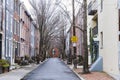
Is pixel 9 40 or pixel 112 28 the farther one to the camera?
pixel 9 40

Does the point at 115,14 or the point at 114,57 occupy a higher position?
the point at 115,14

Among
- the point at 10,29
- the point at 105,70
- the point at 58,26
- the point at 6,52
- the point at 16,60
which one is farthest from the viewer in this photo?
the point at 58,26

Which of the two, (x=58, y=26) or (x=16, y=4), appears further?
(x=58, y=26)

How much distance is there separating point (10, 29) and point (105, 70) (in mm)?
16764

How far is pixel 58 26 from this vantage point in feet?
250

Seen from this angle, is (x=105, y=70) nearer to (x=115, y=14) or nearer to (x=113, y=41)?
(x=113, y=41)

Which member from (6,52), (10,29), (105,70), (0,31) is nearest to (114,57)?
(105,70)

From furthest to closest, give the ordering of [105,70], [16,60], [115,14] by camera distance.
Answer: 1. [16,60]
2. [105,70]
3. [115,14]

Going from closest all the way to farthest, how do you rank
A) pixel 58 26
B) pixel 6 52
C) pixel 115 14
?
pixel 115 14 → pixel 6 52 → pixel 58 26

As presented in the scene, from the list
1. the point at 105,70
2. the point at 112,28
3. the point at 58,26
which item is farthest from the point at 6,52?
the point at 58,26

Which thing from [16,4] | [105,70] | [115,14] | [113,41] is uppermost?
[16,4]

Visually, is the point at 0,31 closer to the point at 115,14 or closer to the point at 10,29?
the point at 10,29

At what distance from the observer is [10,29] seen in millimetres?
43875

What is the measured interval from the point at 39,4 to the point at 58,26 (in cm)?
1346
